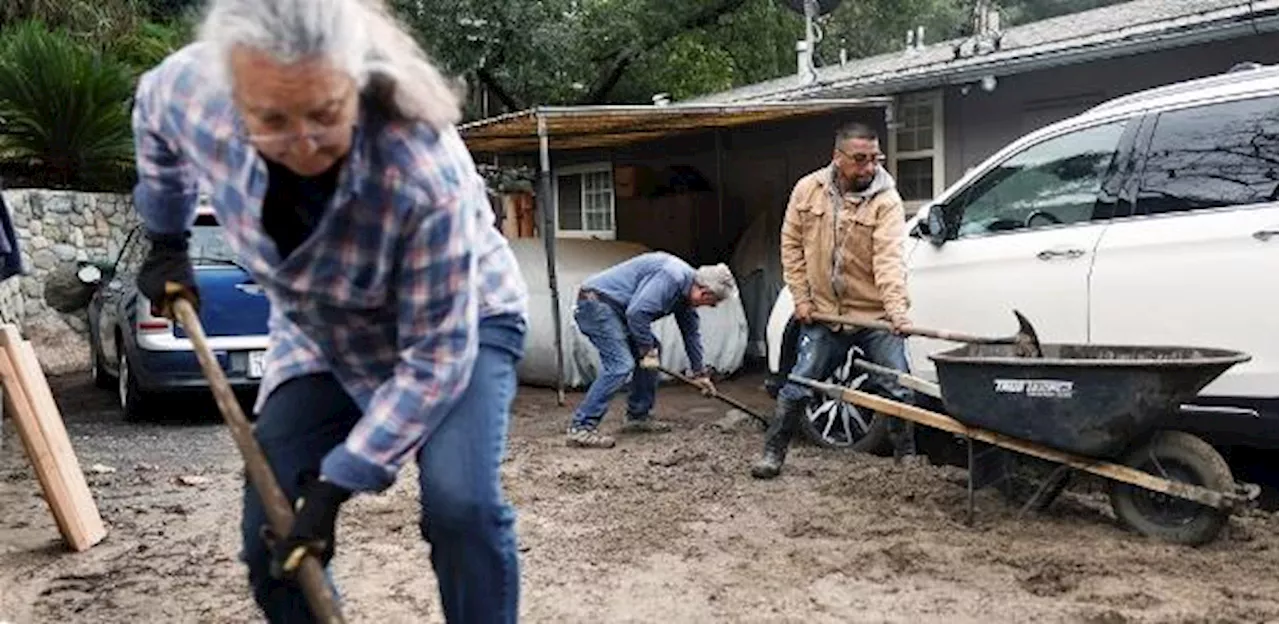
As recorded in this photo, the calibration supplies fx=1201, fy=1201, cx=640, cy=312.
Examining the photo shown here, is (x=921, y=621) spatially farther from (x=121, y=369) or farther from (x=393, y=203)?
(x=121, y=369)

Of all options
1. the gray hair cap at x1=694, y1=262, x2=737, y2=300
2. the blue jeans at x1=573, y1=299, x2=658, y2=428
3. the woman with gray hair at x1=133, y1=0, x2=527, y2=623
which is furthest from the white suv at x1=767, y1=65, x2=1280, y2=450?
the woman with gray hair at x1=133, y1=0, x2=527, y2=623

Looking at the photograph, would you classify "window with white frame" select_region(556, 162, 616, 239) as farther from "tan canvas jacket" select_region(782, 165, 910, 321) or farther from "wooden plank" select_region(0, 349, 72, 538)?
"wooden plank" select_region(0, 349, 72, 538)

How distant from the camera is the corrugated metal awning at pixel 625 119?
28.0 ft

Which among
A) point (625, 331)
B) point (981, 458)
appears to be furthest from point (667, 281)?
point (981, 458)

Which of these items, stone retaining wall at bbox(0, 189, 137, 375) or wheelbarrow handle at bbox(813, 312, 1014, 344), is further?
stone retaining wall at bbox(0, 189, 137, 375)

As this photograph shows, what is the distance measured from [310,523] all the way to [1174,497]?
376 cm

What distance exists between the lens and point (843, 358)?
6348 millimetres

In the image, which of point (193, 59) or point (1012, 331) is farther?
point (1012, 331)

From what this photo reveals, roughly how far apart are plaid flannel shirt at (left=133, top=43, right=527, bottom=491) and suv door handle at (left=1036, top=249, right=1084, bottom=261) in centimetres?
377

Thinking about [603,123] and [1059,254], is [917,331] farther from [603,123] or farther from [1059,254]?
[603,123]

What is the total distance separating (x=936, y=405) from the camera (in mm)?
6176

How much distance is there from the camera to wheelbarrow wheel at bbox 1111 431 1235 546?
466cm

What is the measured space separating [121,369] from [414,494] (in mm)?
4108

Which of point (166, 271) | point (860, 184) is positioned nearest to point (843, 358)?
point (860, 184)
